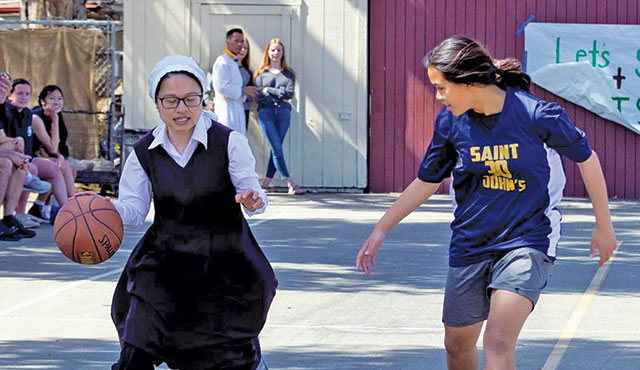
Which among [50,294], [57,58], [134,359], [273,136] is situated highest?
[57,58]

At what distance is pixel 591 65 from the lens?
1828 centimetres

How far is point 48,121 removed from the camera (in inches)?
567

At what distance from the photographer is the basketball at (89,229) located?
5.34 metres

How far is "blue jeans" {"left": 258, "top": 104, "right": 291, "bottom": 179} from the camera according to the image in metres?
17.4

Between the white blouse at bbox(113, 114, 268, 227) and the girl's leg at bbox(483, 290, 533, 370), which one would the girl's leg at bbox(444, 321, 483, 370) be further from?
the white blouse at bbox(113, 114, 268, 227)

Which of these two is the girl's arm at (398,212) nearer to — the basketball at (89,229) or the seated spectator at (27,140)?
the basketball at (89,229)

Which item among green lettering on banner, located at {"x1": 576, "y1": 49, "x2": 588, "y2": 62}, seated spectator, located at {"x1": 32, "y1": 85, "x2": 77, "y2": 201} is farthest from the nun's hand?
green lettering on banner, located at {"x1": 576, "y1": 49, "x2": 588, "y2": 62}

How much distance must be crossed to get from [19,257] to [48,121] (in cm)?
356

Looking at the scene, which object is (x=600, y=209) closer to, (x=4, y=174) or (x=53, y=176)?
(x=4, y=174)

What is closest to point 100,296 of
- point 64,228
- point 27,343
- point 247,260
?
point 27,343

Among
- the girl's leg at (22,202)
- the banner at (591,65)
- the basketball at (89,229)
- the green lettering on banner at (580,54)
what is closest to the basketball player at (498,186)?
the basketball at (89,229)

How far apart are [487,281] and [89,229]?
1794 mm

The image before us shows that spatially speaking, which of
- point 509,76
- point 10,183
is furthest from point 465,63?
point 10,183

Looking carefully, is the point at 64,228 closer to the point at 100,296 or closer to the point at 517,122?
the point at 517,122
